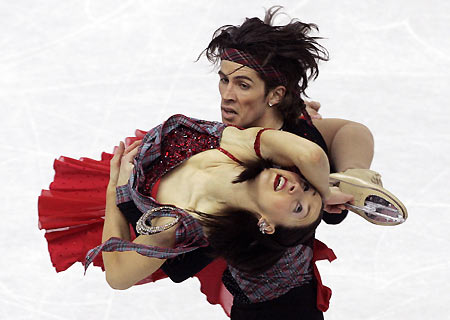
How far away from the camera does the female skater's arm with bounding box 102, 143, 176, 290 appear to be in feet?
12.8

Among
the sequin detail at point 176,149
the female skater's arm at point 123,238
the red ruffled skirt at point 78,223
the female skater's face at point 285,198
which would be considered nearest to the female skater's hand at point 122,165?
the female skater's arm at point 123,238

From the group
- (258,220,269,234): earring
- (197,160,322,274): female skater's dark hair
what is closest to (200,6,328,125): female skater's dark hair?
(197,160,322,274): female skater's dark hair

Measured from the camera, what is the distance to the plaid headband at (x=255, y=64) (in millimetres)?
4383

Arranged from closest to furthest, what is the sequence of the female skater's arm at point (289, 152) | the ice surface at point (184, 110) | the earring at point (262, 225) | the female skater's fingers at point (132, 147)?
1. the female skater's arm at point (289, 152)
2. the earring at point (262, 225)
3. the female skater's fingers at point (132, 147)
4. the ice surface at point (184, 110)

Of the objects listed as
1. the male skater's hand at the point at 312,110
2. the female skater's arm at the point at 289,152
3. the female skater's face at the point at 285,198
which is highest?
the female skater's arm at the point at 289,152

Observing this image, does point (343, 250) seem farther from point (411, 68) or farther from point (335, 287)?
point (411, 68)

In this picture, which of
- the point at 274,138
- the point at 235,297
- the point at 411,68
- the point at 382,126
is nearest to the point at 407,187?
the point at 382,126

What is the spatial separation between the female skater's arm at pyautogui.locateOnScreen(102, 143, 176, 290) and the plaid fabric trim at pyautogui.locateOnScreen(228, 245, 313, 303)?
0.38 metres

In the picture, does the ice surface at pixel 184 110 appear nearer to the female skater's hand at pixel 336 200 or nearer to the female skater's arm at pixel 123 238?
the female skater's arm at pixel 123 238

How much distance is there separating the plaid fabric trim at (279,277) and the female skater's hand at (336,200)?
0.20 metres

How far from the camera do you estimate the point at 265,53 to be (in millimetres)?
4371

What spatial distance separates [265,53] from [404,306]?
1.42 metres

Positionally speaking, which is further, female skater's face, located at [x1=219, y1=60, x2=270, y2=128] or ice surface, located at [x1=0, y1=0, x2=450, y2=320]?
ice surface, located at [x1=0, y1=0, x2=450, y2=320]

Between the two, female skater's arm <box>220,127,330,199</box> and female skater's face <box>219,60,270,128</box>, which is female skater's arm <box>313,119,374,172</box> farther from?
female skater's arm <box>220,127,330,199</box>
